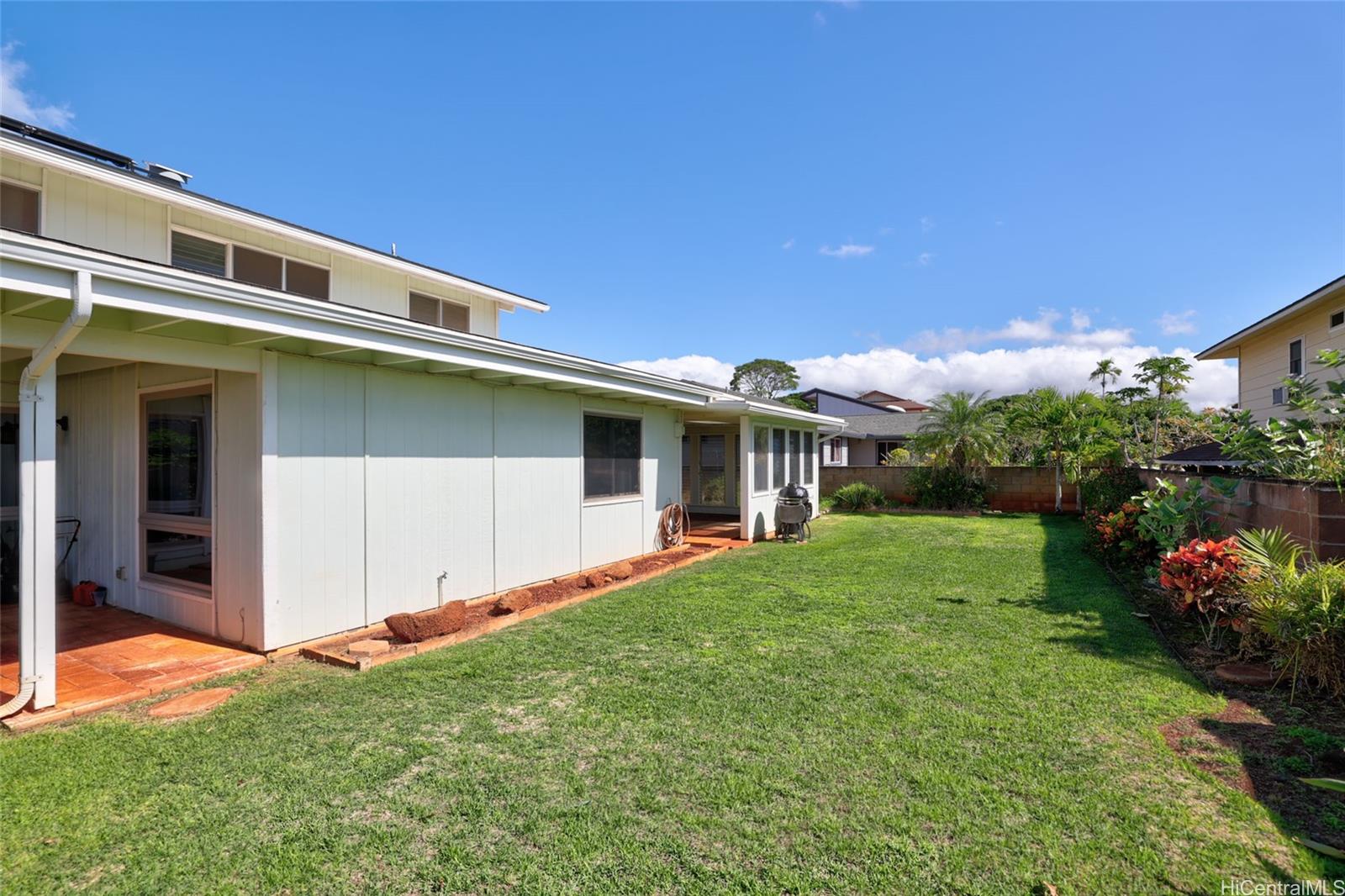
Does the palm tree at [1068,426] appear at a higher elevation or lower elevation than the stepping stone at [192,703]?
higher

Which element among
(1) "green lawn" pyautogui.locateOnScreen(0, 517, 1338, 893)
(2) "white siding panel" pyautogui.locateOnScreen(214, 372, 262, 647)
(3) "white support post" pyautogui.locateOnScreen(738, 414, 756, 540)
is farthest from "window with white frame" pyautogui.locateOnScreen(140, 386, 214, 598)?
(3) "white support post" pyautogui.locateOnScreen(738, 414, 756, 540)

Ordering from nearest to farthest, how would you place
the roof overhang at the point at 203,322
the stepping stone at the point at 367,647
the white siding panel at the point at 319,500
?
the roof overhang at the point at 203,322, the stepping stone at the point at 367,647, the white siding panel at the point at 319,500

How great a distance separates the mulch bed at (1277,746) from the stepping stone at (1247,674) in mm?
41

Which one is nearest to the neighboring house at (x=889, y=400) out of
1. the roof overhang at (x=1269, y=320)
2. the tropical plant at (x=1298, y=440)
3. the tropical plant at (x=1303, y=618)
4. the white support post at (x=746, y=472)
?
the roof overhang at (x=1269, y=320)

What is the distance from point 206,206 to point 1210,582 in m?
11.6

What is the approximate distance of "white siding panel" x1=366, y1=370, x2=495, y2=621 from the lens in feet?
18.1

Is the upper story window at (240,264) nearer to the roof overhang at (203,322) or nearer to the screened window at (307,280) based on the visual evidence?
the screened window at (307,280)

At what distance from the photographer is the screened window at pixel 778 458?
12212mm

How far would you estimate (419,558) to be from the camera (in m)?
5.88

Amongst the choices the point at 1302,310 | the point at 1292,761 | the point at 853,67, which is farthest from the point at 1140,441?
the point at 1292,761

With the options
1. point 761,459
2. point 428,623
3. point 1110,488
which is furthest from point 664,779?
point 1110,488

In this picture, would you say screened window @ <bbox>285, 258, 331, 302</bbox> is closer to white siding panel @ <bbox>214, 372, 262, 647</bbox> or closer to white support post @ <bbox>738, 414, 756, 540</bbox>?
white siding panel @ <bbox>214, 372, 262, 647</bbox>

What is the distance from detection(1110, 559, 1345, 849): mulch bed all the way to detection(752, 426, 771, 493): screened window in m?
7.33

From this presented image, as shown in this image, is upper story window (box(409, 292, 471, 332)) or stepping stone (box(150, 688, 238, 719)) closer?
stepping stone (box(150, 688, 238, 719))
